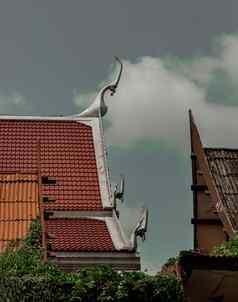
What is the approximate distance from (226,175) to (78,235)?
3528mm

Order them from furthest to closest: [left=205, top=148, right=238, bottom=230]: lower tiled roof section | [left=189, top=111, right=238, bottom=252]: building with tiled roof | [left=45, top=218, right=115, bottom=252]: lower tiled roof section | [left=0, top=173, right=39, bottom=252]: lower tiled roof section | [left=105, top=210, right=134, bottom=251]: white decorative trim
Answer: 1. [left=189, top=111, right=238, bottom=252]: building with tiled roof
2. [left=205, top=148, right=238, bottom=230]: lower tiled roof section
3. [left=0, top=173, right=39, bottom=252]: lower tiled roof section
4. [left=105, top=210, right=134, bottom=251]: white decorative trim
5. [left=45, top=218, right=115, bottom=252]: lower tiled roof section

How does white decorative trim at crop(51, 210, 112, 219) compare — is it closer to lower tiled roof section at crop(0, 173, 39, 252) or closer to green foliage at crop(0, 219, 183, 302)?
lower tiled roof section at crop(0, 173, 39, 252)

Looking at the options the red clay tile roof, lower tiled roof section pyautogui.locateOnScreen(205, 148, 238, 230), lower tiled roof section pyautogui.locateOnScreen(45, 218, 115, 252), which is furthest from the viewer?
the red clay tile roof

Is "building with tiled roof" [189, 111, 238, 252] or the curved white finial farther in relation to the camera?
the curved white finial

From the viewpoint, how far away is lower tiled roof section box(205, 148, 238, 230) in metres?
15.8

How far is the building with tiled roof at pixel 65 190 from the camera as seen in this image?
14.8 meters

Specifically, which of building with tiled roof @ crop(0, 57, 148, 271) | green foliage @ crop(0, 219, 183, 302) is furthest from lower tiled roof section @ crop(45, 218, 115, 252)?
green foliage @ crop(0, 219, 183, 302)

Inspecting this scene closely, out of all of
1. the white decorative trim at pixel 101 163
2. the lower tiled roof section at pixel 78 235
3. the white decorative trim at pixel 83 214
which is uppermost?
the white decorative trim at pixel 101 163

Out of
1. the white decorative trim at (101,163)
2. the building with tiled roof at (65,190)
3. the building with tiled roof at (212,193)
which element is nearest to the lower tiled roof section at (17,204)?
the building with tiled roof at (65,190)

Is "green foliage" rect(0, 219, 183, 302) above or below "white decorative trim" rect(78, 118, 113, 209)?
below

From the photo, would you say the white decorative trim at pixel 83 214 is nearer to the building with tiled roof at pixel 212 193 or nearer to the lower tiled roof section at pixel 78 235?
the lower tiled roof section at pixel 78 235

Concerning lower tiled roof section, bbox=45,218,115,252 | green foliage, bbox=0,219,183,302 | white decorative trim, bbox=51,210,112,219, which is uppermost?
white decorative trim, bbox=51,210,112,219

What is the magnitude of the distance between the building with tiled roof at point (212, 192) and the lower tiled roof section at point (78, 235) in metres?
2.18

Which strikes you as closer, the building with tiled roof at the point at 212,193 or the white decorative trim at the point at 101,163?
the building with tiled roof at the point at 212,193
